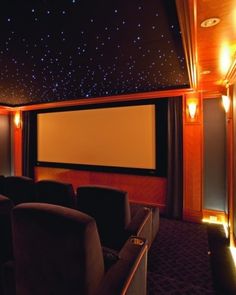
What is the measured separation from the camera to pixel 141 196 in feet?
15.5

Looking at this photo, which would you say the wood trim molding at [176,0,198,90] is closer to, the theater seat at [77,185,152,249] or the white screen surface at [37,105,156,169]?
the theater seat at [77,185,152,249]

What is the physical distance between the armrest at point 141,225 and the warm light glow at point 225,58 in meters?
2.02

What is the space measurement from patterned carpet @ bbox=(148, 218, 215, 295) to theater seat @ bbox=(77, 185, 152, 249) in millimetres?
519

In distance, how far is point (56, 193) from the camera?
263 cm

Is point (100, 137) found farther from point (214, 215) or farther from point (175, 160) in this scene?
point (214, 215)

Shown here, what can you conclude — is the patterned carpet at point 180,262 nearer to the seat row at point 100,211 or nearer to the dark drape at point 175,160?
the seat row at point 100,211

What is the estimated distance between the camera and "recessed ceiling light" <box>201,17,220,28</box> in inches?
66.2

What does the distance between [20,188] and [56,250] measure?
220 centimetres

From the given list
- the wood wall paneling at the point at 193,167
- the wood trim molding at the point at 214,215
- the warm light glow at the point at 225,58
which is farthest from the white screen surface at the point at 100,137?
the warm light glow at the point at 225,58

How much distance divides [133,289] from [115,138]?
3.79 metres

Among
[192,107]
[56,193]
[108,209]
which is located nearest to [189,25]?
[108,209]

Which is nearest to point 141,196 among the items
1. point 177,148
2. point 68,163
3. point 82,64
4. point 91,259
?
point 177,148

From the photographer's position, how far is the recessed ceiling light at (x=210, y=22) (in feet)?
5.52

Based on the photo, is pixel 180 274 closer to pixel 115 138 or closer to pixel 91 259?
pixel 91 259
